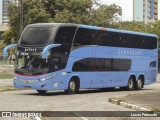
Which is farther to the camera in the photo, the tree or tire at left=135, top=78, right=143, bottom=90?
the tree

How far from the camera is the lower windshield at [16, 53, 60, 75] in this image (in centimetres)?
2488

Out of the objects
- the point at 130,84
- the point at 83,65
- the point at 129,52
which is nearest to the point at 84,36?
the point at 83,65

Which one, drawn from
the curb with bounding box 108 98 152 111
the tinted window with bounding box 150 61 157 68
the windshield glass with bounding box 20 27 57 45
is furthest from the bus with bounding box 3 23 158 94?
the curb with bounding box 108 98 152 111

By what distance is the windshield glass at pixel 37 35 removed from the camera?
25.0 meters

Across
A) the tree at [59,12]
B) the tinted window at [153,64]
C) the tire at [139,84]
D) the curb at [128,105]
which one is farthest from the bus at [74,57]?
the tree at [59,12]

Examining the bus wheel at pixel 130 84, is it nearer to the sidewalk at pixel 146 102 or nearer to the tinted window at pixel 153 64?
the tinted window at pixel 153 64

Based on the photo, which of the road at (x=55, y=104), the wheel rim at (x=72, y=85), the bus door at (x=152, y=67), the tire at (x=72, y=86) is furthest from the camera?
the bus door at (x=152, y=67)

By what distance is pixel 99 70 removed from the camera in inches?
1140

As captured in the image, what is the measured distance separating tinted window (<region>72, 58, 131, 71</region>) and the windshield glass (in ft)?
8.61

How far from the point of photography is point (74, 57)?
26.6 meters

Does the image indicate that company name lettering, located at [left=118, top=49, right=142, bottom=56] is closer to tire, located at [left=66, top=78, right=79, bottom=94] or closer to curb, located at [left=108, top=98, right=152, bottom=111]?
tire, located at [left=66, top=78, right=79, bottom=94]

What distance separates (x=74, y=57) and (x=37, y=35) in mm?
2554

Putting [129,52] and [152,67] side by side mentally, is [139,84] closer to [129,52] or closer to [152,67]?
[152,67]

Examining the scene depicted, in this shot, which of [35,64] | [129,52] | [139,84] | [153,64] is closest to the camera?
[35,64]
